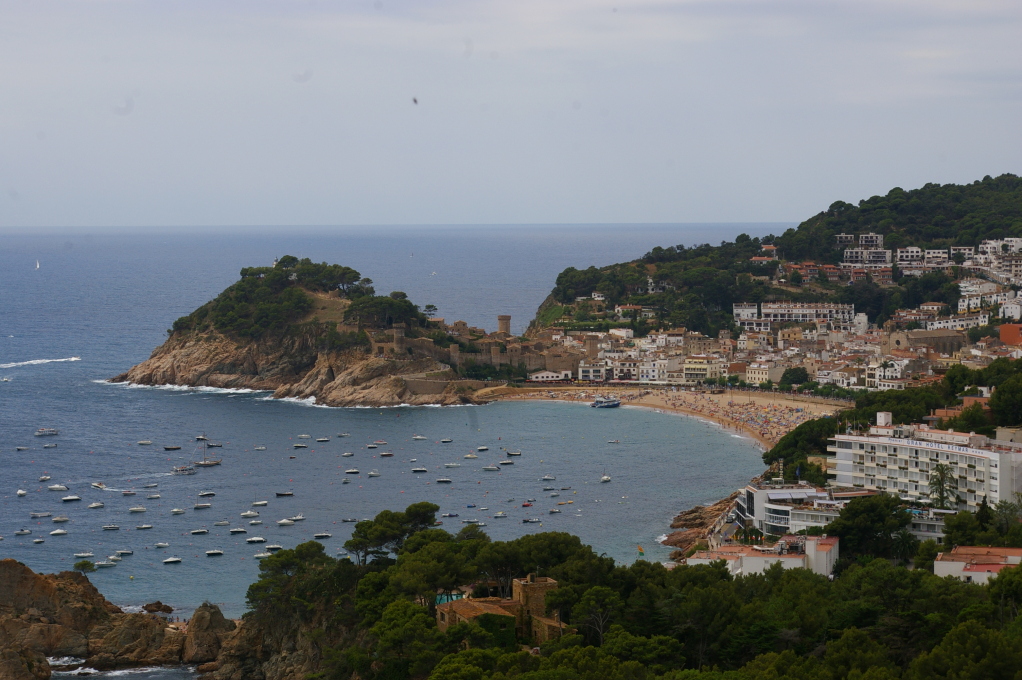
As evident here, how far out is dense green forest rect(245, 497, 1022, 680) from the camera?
17.5 meters

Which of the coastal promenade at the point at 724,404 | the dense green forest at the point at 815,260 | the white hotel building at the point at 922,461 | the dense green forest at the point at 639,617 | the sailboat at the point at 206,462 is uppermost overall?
the dense green forest at the point at 815,260

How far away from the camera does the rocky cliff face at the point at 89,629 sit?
24.3 m

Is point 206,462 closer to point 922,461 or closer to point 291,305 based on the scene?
point 291,305

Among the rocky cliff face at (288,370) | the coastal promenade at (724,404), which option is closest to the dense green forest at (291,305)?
the rocky cliff face at (288,370)

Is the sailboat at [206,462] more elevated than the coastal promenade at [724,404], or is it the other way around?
the coastal promenade at [724,404]

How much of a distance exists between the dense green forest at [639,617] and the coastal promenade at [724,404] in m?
21.7

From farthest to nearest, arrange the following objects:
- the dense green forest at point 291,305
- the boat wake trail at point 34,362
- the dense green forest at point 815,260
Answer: the dense green forest at point 815,260 → the boat wake trail at point 34,362 → the dense green forest at point 291,305

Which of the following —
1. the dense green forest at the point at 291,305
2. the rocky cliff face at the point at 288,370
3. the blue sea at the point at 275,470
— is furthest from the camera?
the dense green forest at the point at 291,305

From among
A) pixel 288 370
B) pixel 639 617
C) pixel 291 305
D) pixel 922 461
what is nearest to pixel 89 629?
pixel 639 617

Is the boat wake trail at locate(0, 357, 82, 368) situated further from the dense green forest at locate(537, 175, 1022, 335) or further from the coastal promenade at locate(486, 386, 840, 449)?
the dense green forest at locate(537, 175, 1022, 335)

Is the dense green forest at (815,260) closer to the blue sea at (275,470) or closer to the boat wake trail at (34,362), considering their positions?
the blue sea at (275,470)

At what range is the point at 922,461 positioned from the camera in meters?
28.0

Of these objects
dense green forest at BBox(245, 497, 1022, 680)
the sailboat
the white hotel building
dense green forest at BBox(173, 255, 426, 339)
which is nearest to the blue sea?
the sailboat

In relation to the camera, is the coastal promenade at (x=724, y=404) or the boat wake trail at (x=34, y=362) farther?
the boat wake trail at (x=34, y=362)
